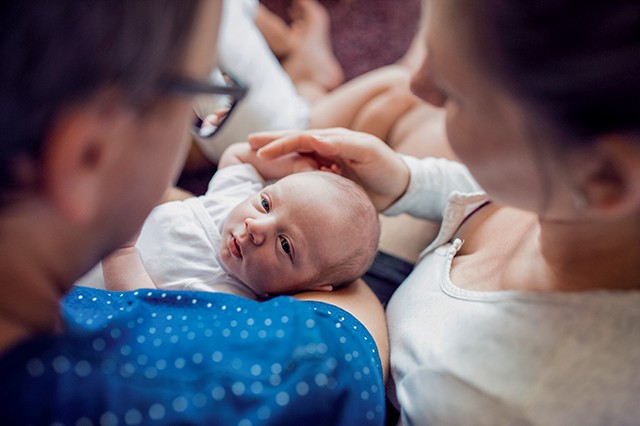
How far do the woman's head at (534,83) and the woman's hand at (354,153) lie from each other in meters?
0.35

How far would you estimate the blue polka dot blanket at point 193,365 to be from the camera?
1.70 ft

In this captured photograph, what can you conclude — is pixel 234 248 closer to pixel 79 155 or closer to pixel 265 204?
pixel 265 204

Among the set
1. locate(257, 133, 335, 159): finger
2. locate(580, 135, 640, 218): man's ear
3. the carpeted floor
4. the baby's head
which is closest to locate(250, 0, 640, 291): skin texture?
locate(580, 135, 640, 218): man's ear

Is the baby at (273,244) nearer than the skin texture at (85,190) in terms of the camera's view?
No

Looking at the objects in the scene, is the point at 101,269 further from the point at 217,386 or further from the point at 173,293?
the point at 217,386

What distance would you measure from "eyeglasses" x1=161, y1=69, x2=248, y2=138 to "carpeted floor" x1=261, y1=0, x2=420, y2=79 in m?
0.97

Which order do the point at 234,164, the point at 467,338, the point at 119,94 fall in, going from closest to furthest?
the point at 119,94 < the point at 467,338 < the point at 234,164

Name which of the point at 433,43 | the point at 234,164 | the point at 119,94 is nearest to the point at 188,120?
the point at 119,94

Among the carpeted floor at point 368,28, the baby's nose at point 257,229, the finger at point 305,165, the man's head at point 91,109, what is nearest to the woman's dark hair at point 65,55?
the man's head at point 91,109

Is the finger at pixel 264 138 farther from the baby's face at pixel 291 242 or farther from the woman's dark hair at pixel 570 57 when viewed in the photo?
the woman's dark hair at pixel 570 57

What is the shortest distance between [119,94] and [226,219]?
0.53m

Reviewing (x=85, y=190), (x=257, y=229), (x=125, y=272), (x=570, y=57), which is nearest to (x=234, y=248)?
(x=257, y=229)

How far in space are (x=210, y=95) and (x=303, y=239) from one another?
0.42 meters

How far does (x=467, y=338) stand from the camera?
69 cm
